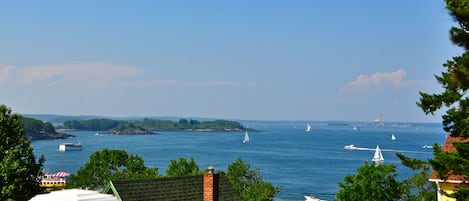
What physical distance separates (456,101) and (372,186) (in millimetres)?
13101

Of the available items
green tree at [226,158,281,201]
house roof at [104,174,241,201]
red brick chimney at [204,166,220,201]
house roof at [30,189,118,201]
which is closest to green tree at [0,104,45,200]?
house roof at [104,174,241,201]

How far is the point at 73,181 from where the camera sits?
44.9m

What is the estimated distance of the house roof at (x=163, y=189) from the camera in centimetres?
2589

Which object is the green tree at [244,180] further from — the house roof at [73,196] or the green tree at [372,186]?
the house roof at [73,196]

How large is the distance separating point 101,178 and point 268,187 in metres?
12.5

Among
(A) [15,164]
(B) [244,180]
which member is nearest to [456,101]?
(A) [15,164]

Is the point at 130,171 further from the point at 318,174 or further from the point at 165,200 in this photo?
the point at 318,174

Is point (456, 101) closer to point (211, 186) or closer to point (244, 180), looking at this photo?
point (211, 186)

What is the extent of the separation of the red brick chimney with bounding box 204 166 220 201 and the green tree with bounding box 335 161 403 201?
7.95 metres

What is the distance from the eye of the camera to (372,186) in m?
30.5

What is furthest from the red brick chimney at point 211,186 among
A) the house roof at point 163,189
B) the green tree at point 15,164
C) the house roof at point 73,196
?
the green tree at point 15,164

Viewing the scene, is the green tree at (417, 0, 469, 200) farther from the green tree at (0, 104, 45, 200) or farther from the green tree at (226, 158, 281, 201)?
the green tree at (226, 158, 281, 201)

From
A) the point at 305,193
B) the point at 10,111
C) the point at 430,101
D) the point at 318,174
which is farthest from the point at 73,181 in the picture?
the point at 318,174

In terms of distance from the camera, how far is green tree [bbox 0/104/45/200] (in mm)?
29156
